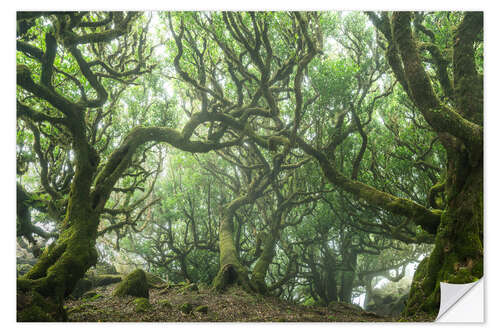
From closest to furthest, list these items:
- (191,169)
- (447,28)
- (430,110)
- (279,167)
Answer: (430,110) < (447,28) < (279,167) < (191,169)

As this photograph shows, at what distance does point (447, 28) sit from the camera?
20.9 feet

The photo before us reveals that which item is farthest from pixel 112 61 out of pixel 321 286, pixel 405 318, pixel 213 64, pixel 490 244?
pixel 321 286


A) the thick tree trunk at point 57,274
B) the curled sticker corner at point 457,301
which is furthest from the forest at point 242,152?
the curled sticker corner at point 457,301

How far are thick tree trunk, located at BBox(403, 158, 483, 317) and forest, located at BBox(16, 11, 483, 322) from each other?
0.02 meters

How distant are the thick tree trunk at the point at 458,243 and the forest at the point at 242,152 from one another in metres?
0.02

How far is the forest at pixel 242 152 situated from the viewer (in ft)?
15.4

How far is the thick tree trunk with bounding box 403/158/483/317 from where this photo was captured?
4.51 metres

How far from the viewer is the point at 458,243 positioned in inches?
183

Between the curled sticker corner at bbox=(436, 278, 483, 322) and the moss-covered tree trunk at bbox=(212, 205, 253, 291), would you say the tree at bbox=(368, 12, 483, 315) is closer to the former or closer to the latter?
the curled sticker corner at bbox=(436, 278, 483, 322)

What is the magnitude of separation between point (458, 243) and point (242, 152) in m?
6.21

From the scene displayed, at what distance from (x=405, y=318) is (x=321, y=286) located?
650 centimetres

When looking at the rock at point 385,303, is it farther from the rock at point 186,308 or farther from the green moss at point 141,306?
the green moss at point 141,306

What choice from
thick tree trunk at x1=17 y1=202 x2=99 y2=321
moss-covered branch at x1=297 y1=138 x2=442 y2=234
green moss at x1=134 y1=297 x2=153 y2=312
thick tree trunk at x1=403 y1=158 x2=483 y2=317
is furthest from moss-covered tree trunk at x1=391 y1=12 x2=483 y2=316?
thick tree trunk at x1=17 y1=202 x2=99 y2=321
